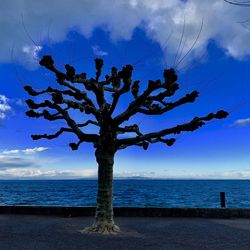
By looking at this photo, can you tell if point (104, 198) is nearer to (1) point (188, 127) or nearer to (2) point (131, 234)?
(2) point (131, 234)

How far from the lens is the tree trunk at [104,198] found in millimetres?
12031

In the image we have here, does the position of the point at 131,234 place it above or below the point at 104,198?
below

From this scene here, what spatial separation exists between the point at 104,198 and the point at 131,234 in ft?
5.42

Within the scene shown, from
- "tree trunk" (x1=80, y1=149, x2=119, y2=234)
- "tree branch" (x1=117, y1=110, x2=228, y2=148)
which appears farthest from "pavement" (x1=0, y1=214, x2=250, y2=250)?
"tree branch" (x1=117, y1=110, x2=228, y2=148)

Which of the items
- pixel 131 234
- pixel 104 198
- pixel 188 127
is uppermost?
pixel 188 127

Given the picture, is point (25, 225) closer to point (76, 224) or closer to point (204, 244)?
point (76, 224)

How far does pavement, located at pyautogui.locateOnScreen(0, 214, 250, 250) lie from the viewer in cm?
960

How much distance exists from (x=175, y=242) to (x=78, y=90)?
6.02 m

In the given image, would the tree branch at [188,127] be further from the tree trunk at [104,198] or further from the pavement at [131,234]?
the pavement at [131,234]

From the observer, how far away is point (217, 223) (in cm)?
1405

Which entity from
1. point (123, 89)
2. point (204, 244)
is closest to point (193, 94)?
point (123, 89)

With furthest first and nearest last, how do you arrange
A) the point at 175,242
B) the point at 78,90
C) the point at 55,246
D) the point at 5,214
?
Result: the point at 5,214, the point at 78,90, the point at 175,242, the point at 55,246

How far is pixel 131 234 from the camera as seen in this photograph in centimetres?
1141

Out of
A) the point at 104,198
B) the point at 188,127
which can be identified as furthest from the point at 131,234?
the point at 188,127
